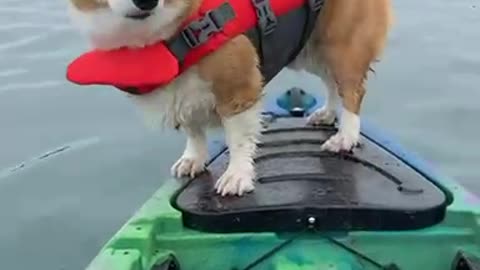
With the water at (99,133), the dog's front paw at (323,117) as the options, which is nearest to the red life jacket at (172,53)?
the dog's front paw at (323,117)

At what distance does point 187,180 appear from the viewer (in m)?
2.93

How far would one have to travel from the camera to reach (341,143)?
304 cm

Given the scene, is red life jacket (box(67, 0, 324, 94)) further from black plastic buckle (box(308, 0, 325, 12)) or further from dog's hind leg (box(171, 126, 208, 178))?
dog's hind leg (box(171, 126, 208, 178))

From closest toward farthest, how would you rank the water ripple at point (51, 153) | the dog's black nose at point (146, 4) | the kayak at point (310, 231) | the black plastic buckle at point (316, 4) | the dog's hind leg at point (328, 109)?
the dog's black nose at point (146, 4)
the kayak at point (310, 231)
the black plastic buckle at point (316, 4)
the dog's hind leg at point (328, 109)
the water ripple at point (51, 153)

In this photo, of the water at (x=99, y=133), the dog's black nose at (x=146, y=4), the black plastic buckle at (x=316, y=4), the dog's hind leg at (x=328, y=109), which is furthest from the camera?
the water at (x=99, y=133)

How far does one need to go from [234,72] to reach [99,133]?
1594 mm

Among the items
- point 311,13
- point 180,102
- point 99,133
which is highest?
point 311,13

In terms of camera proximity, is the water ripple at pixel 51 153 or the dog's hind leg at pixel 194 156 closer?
the dog's hind leg at pixel 194 156

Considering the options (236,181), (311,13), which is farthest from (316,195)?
(311,13)

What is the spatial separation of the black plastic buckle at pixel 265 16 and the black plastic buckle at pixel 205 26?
0.43ft

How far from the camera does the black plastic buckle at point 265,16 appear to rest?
2.76 metres

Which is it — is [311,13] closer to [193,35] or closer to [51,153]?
[193,35]

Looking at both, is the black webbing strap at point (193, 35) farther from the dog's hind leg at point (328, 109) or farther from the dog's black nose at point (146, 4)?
the dog's hind leg at point (328, 109)

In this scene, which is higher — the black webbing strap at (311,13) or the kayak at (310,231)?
the black webbing strap at (311,13)
